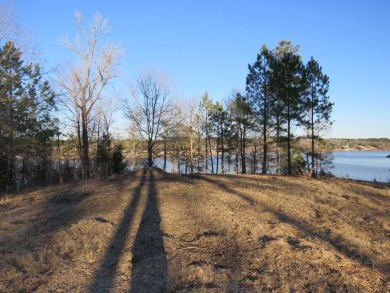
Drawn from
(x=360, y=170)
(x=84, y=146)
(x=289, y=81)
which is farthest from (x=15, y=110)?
(x=360, y=170)

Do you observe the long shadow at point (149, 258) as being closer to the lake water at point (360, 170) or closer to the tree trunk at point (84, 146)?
the lake water at point (360, 170)

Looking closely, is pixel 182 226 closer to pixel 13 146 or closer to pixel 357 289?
pixel 357 289

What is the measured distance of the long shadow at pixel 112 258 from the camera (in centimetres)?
395

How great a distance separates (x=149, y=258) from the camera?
15.3 ft

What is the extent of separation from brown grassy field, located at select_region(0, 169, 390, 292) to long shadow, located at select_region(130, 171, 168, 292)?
0.01 metres

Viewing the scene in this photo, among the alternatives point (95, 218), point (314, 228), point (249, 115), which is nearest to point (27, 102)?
point (95, 218)

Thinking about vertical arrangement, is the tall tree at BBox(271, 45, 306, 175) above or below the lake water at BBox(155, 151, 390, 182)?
above

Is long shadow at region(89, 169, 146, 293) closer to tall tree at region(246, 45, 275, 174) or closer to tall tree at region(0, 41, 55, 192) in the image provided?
tall tree at region(0, 41, 55, 192)

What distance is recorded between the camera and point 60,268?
4.38 metres

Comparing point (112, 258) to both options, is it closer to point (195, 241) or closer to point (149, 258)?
point (149, 258)

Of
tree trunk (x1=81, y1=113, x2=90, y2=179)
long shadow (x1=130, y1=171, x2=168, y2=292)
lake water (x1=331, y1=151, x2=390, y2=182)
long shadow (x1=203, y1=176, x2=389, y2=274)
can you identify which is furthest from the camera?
lake water (x1=331, y1=151, x2=390, y2=182)

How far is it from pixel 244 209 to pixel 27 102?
32.5 ft

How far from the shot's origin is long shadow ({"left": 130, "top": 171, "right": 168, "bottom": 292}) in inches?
155

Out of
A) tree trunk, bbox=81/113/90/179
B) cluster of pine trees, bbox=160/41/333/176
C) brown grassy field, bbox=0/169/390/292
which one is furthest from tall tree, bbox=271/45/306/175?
brown grassy field, bbox=0/169/390/292
